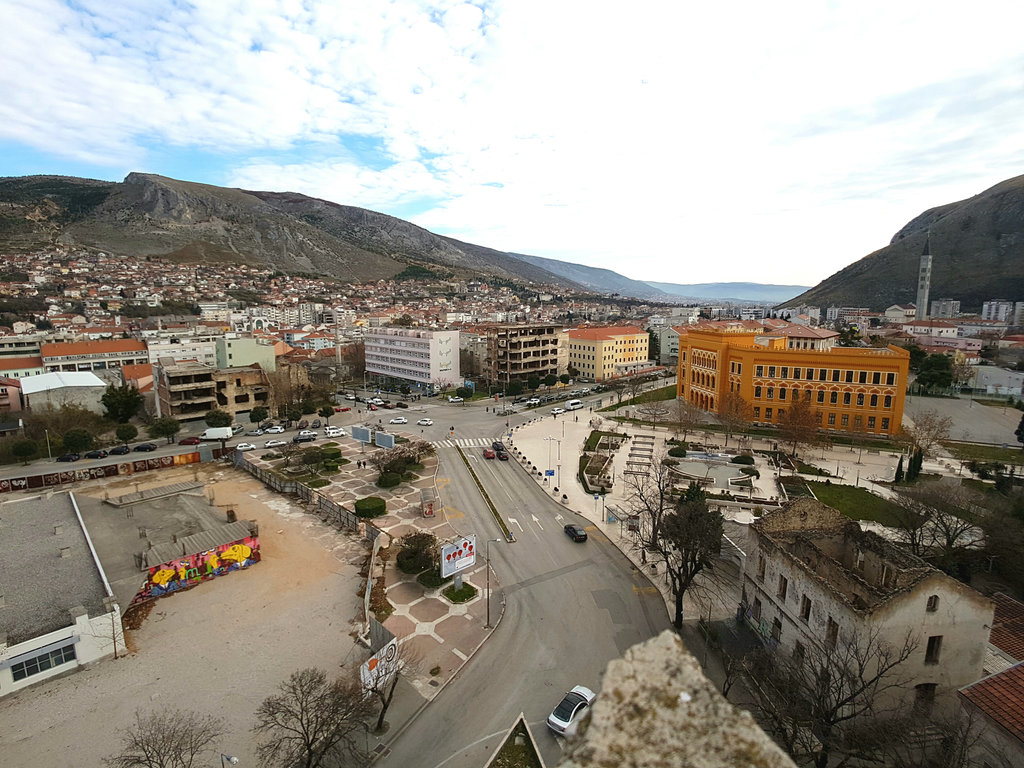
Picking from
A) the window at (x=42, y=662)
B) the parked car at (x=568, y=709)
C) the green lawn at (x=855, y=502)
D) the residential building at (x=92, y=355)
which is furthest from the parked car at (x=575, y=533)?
the residential building at (x=92, y=355)

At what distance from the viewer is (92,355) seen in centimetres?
7331

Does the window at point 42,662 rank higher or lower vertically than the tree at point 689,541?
lower

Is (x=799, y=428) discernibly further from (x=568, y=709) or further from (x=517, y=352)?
(x=517, y=352)

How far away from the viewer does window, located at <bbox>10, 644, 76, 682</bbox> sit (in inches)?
702

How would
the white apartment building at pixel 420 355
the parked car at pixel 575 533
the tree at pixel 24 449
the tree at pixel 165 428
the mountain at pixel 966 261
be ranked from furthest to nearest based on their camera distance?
1. the mountain at pixel 966 261
2. the white apartment building at pixel 420 355
3. the tree at pixel 165 428
4. the tree at pixel 24 449
5. the parked car at pixel 575 533

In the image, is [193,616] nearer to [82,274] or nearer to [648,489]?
[648,489]

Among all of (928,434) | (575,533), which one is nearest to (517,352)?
(928,434)

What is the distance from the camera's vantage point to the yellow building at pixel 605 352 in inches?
3371

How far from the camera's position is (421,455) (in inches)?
1672

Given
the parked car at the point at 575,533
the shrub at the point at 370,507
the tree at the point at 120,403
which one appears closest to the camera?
the parked car at the point at 575,533

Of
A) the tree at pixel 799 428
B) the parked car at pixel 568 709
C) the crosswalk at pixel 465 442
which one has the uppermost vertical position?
the tree at pixel 799 428

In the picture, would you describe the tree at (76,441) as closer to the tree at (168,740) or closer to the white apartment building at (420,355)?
the tree at (168,740)

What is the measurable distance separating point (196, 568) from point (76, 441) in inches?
1129

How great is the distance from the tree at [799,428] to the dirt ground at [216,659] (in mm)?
35772
